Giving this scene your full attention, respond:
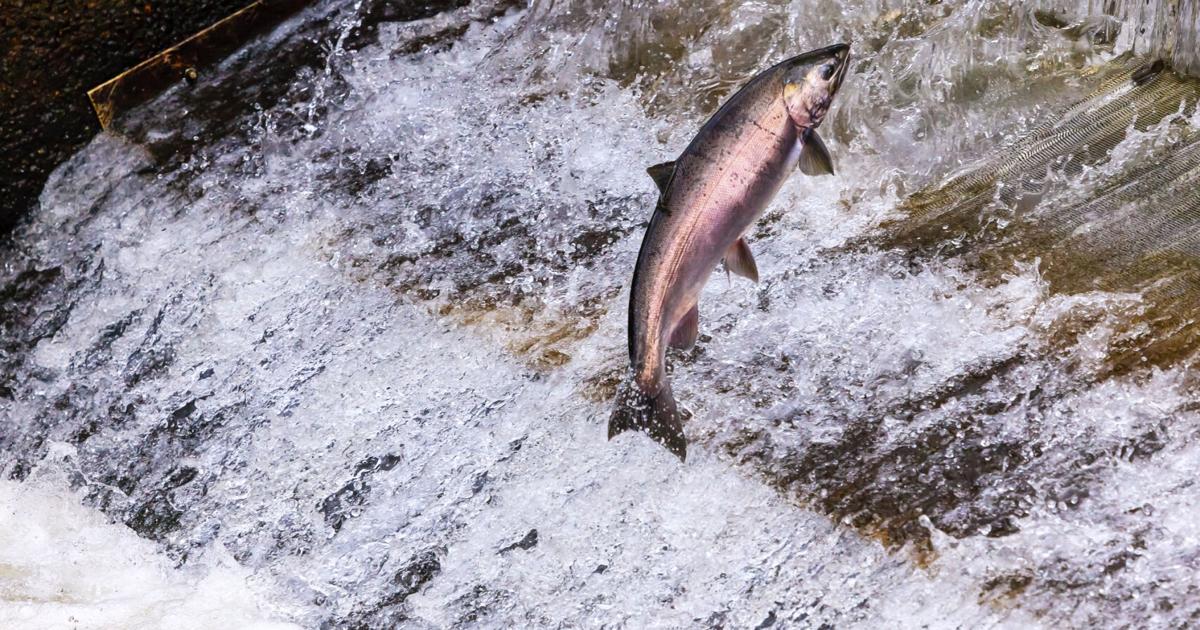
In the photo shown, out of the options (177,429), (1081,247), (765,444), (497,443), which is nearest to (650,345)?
(765,444)

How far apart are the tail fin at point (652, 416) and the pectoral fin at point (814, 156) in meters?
0.59

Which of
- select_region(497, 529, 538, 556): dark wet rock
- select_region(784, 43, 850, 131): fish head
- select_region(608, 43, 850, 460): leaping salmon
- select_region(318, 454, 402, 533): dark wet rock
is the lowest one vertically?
select_region(497, 529, 538, 556): dark wet rock

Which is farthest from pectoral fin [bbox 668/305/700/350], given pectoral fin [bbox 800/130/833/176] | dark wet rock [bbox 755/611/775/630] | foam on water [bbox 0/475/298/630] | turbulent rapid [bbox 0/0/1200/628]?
foam on water [bbox 0/475/298/630]

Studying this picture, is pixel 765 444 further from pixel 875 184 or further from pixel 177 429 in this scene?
pixel 177 429

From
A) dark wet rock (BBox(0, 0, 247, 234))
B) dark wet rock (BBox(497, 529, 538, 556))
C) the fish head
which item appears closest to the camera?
the fish head

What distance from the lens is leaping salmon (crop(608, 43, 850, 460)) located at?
79.0 inches

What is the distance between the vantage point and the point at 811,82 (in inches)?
78.6

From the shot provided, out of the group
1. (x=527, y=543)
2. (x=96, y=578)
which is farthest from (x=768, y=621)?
(x=96, y=578)

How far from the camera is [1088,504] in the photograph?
8.36 feet

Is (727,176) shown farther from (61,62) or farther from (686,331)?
(61,62)

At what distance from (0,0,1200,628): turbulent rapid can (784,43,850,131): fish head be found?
3.02 ft

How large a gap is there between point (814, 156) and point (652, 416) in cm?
71

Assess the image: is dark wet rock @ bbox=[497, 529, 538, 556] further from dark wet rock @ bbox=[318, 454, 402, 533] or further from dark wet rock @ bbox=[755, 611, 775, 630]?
dark wet rock @ bbox=[755, 611, 775, 630]

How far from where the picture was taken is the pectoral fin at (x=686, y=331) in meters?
2.18
